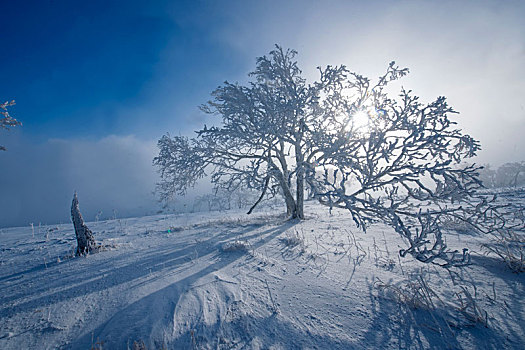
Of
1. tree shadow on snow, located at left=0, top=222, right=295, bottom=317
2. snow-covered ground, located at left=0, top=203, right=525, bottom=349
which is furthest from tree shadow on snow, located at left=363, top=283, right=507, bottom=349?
tree shadow on snow, located at left=0, top=222, right=295, bottom=317

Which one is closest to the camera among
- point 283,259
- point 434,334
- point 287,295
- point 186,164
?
point 434,334

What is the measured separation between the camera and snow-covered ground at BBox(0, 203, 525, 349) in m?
2.02

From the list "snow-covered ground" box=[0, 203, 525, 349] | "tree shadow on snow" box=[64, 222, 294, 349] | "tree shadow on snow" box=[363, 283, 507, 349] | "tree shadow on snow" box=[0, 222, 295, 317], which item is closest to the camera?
"tree shadow on snow" box=[363, 283, 507, 349]

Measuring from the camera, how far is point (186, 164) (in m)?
8.38

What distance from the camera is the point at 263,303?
2.60 meters

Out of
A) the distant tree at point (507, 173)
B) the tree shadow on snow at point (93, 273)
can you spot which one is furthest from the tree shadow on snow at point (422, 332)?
the distant tree at point (507, 173)

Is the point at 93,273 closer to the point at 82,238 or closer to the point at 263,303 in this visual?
the point at 82,238

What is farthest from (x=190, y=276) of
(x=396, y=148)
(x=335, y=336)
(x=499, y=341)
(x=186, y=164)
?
(x=186, y=164)

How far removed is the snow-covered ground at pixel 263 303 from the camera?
2.02m

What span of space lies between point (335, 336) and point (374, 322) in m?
0.51

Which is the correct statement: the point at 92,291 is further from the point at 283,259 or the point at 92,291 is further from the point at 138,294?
the point at 283,259

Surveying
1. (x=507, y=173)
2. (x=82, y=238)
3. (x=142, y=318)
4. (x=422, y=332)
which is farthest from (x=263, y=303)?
(x=507, y=173)

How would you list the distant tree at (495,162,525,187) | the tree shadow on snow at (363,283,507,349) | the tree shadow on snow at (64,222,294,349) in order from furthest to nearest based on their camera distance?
the distant tree at (495,162,525,187) < the tree shadow on snow at (64,222,294,349) < the tree shadow on snow at (363,283,507,349)

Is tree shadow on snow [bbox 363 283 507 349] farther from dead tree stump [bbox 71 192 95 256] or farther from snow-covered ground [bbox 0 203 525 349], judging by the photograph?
dead tree stump [bbox 71 192 95 256]
